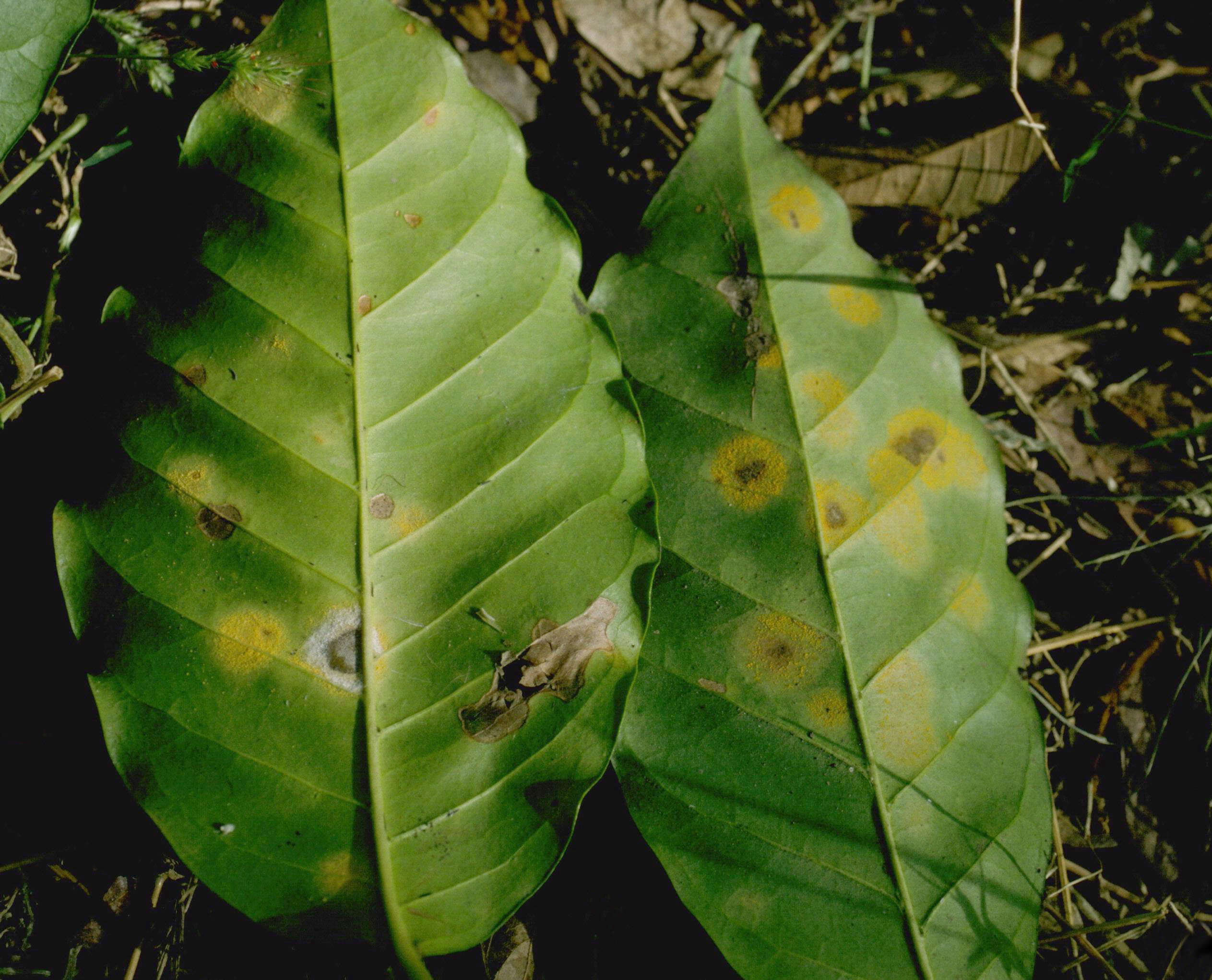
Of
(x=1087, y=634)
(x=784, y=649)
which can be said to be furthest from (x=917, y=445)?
(x=1087, y=634)

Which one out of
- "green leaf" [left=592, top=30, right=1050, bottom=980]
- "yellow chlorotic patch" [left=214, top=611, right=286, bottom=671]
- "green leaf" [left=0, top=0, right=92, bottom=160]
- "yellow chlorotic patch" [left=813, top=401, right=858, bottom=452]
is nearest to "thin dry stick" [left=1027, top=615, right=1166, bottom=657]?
"green leaf" [left=592, top=30, right=1050, bottom=980]

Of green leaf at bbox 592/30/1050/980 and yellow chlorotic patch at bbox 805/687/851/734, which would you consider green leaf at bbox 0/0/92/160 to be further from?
yellow chlorotic patch at bbox 805/687/851/734

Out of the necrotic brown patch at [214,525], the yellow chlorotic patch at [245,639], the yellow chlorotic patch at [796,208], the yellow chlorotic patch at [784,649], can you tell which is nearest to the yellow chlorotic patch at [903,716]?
the yellow chlorotic patch at [784,649]

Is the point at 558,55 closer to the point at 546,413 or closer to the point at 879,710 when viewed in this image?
the point at 546,413

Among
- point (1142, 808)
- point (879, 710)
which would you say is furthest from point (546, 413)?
point (1142, 808)

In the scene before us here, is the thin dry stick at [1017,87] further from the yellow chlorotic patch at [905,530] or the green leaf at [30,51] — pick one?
the green leaf at [30,51]
